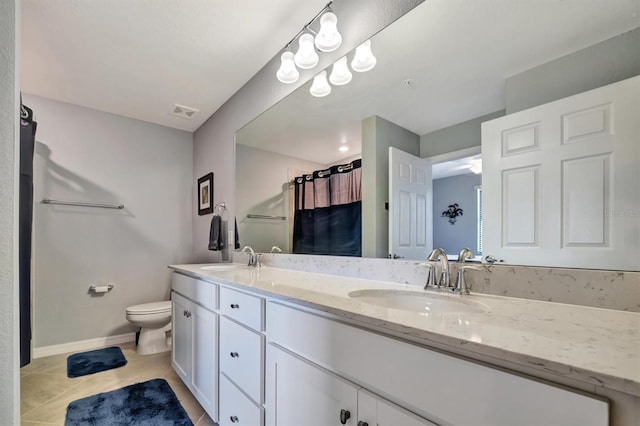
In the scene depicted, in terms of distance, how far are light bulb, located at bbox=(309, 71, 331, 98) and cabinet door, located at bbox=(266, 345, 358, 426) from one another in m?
1.35

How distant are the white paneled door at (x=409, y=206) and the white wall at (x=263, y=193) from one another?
2.05 feet

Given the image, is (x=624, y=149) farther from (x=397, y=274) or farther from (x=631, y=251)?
(x=397, y=274)

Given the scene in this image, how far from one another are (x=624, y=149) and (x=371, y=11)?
44.9 inches

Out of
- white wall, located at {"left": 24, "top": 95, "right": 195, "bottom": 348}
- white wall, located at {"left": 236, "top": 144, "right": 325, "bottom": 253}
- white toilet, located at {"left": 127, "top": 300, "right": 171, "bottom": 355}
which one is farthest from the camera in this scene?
white wall, located at {"left": 24, "top": 95, "right": 195, "bottom": 348}

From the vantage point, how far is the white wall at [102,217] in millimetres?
2551

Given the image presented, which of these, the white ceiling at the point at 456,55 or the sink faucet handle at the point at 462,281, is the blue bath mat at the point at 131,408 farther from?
the white ceiling at the point at 456,55

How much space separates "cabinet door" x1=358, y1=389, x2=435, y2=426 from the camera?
2.18ft

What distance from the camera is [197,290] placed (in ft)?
5.78

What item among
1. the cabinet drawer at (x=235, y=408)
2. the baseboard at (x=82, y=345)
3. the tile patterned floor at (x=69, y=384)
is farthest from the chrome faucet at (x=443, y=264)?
the baseboard at (x=82, y=345)

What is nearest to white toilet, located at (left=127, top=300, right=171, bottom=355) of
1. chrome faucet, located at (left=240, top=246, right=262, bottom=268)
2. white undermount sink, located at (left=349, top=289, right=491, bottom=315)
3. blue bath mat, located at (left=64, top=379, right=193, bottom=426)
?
blue bath mat, located at (left=64, top=379, right=193, bottom=426)

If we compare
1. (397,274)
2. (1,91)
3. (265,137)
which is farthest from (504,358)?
(265,137)

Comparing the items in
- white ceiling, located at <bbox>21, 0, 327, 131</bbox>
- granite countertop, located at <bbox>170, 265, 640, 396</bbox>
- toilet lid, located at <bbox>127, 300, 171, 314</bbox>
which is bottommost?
toilet lid, located at <bbox>127, 300, 171, 314</bbox>

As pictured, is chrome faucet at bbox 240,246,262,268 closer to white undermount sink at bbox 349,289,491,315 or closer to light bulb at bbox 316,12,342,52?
white undermount sink at bbox 349,289,491,315

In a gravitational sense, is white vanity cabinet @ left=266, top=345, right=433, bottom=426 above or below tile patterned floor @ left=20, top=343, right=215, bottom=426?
above
